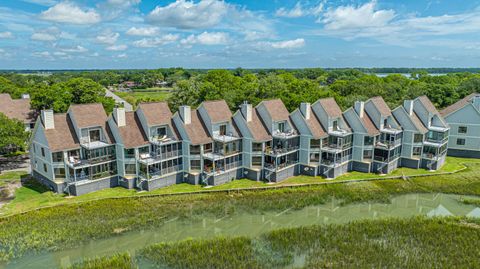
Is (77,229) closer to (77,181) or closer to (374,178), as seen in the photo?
(77,181)

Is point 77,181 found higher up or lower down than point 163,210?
higher up

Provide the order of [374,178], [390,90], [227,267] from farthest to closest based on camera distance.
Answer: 1. [390,90]
2. [374,178]
3. [227,267]

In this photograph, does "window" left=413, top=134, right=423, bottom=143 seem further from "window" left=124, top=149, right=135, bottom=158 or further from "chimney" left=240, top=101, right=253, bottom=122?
"window" left=124, top=149, right=135, bottom=158

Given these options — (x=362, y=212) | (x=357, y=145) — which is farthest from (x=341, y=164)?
(x=362, y=212)

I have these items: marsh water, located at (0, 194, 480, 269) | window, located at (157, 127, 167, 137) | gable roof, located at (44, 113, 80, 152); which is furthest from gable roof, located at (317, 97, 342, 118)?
gable roof, located at (44, 113, 80, 152)

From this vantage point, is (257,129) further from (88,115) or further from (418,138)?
(418,138)
